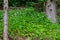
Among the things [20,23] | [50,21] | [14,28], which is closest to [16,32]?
[14,28]

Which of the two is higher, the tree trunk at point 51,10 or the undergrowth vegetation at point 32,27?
the tree trunk at point 51,10

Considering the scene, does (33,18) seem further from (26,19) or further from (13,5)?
(13,5)

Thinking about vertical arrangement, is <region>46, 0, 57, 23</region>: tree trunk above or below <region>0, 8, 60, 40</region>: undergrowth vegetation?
above

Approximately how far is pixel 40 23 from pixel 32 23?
392 mm

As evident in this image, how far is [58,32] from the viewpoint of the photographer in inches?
309

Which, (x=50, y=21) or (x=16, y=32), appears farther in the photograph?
(x=50, y=21)

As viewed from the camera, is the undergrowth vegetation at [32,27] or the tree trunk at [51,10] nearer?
the undergrowth vegetation at [32,27]

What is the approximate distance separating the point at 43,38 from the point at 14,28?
116cm

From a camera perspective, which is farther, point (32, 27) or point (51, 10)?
point (51, 10)

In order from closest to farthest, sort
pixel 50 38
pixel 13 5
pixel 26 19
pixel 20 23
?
pixel 50 38, pixel 20 23, pixel 26 19, pixel 13 5

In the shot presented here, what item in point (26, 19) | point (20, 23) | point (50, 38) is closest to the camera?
point (50, 38)

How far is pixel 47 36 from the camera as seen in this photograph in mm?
7516

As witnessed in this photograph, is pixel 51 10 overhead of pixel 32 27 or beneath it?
overhead

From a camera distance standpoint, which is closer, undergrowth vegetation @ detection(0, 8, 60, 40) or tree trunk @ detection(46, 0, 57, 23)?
undergrowth vegetation @ detection(0, 8, 60, 40)
